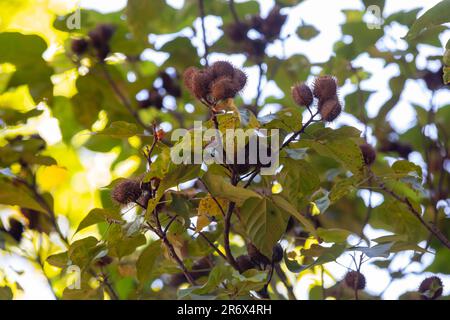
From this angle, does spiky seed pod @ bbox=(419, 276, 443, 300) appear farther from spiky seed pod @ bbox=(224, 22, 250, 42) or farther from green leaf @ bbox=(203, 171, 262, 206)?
spiky seed pod @ bbox=(224, 22, 250, 42)

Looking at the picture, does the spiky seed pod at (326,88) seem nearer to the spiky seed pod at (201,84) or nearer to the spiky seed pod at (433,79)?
the spiky seed pod at (201,84)

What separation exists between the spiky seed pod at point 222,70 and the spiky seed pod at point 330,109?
202 millimetres

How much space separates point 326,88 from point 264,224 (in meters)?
0.32

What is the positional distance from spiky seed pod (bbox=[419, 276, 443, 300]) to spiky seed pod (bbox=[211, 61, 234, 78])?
733 mm

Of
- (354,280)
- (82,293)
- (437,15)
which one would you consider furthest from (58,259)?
(437,15)

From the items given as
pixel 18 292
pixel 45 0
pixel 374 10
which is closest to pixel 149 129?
pixel 18 292

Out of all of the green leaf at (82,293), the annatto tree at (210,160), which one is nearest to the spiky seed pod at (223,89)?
the annatto tree at (210,160)

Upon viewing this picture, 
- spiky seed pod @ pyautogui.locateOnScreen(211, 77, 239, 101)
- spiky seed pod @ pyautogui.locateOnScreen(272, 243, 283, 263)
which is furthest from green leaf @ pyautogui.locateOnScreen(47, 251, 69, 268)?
spiky seed pod @ pyautogui.locateOnScreen(211, 77, 239, 101)

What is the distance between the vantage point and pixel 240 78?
161 centimetres

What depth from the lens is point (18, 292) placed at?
2.39 metres

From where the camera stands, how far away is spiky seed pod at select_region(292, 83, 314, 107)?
64.6 inches

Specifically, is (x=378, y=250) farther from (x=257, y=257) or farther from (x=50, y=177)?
Answer: (x=50, y=177)
